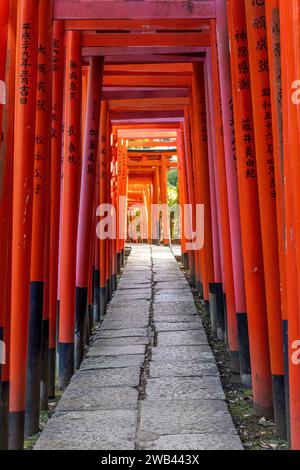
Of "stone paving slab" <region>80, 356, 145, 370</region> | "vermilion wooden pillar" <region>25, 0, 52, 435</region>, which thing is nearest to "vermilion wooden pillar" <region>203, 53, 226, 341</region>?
"stone paving slab" <region>80, 356, 145, 370</region>

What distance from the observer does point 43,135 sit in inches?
129

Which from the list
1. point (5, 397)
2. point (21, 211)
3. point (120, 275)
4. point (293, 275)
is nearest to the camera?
point (293, 275)

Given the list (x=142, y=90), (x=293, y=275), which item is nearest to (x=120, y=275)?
(x=142, y=90)

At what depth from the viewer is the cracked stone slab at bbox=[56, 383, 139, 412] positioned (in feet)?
9.66

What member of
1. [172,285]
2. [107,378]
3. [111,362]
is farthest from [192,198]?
[107,378]

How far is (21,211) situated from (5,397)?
103 centimetres

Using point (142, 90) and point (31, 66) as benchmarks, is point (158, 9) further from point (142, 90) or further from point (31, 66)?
point (142, 90)

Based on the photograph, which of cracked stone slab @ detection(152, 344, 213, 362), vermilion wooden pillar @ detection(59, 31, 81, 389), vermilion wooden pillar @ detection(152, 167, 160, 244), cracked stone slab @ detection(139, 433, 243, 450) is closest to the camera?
cracked stone slab @ detection(139, 433, 243, 450)

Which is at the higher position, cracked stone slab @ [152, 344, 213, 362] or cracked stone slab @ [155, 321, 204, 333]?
cracked stone slab @ [155, 321, 204, 333]

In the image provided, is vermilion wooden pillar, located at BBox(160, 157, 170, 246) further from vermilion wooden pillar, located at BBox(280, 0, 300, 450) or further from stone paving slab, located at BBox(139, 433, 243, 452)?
vermilion wooden pillar, located at BBox(280, 0, 300, 450)

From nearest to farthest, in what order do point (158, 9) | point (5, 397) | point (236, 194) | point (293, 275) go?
point (293, 275) < point (5, 397) < point (236, 194) < point (158, 9)

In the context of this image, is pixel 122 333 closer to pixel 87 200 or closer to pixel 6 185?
pixel 87 200

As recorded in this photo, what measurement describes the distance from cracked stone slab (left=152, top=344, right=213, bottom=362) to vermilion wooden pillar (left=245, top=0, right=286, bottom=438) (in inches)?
55.8

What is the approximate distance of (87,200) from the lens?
15.8 ft
